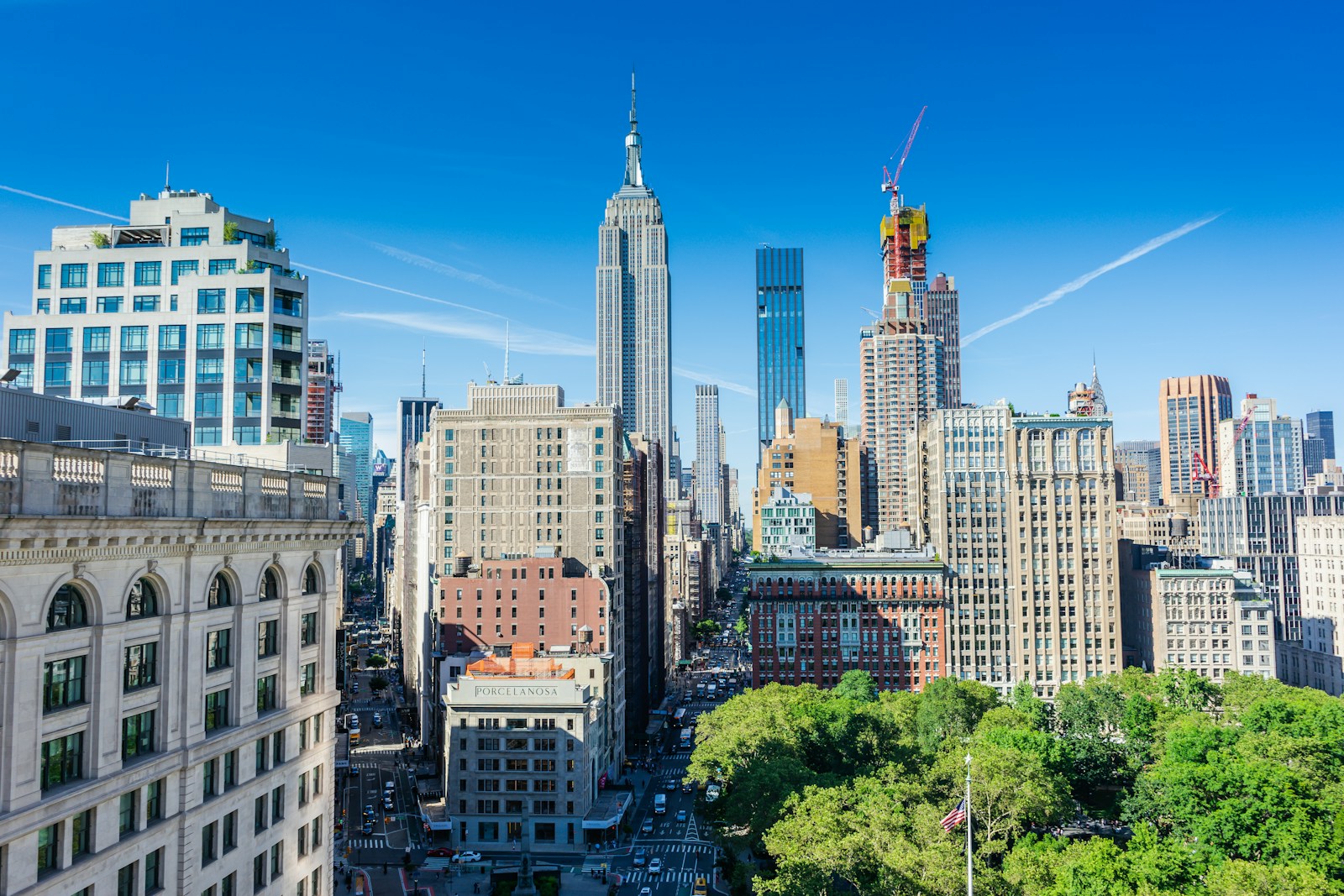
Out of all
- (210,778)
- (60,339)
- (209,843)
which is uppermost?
(60,339)

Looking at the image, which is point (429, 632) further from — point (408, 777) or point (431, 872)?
point (431, 872)

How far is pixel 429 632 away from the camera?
17475 cm

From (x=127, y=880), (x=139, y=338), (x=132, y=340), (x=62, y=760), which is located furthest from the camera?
(x=139, y=338)

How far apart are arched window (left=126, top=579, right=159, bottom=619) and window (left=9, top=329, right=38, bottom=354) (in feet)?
171

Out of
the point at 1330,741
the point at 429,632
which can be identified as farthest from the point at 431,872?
the point at 1330,741

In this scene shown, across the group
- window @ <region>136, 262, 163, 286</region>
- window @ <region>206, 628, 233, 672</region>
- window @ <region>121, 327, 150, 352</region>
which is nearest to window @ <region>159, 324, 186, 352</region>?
window @ <region>121, 327, 150, 352</region>

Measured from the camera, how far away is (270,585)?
51.4 m

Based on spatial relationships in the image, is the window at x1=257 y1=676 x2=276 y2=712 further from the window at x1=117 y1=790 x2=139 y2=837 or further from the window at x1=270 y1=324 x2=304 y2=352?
the window at x1=270 y1=324 x2=304 y2=352

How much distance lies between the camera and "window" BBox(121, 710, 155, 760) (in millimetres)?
39906

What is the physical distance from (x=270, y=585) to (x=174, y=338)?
4009cm

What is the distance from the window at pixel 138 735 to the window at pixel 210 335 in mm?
47040

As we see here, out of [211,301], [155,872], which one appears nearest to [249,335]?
[211,301]

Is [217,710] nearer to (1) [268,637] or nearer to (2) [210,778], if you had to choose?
(2) [210,778]

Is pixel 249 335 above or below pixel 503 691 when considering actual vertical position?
above
